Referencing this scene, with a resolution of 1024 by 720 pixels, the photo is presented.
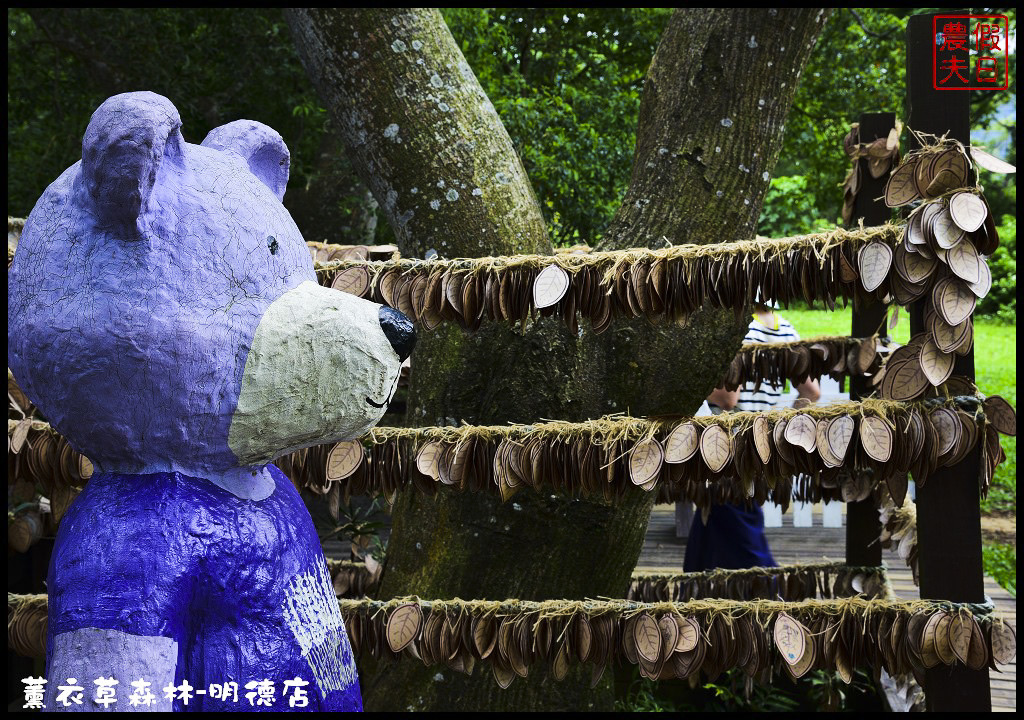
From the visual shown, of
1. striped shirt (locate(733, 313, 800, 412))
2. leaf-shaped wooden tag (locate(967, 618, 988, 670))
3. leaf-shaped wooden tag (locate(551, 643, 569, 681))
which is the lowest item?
leaf-shaped wooden tag (locate(551, 643, 569, 681))

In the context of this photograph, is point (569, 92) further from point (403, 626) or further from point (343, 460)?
point (403, 626)

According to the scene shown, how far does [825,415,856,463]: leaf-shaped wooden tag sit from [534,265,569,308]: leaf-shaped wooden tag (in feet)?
1.75

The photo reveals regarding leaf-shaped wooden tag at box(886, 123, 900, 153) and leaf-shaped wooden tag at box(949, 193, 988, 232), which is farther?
leaf-shaped wooden tag at box(886, 123, 900, 153)

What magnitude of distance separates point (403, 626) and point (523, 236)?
3.40 ft

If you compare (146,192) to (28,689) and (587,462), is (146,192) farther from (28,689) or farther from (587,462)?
(587,462)

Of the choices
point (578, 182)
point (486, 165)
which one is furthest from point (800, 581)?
point (578, 182)

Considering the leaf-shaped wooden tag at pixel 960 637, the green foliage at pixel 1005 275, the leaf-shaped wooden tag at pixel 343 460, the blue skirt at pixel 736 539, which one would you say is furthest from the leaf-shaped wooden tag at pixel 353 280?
the green foliage at pixel 1005 275

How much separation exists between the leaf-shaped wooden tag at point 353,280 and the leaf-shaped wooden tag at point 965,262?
3.42ft

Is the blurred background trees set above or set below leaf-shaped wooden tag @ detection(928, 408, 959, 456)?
above

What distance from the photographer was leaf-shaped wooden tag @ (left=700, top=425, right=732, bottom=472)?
1699 mm

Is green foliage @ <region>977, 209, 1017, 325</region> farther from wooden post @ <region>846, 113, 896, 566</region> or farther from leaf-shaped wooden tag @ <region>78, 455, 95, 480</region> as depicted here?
leaf-shaped wooden tag @ <region>78, 455, 95, 480</region>

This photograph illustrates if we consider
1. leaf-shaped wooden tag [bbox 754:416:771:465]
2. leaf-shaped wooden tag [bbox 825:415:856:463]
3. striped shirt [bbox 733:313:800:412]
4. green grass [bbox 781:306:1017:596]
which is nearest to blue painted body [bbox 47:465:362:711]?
leaf-shaped wooden tag [bbox 754:416:771:465]

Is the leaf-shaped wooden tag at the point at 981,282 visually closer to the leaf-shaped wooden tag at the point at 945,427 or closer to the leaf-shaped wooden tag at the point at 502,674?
the leaf-shaped wooden tag at the point at 945,427

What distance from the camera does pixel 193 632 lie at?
1288 millimetres
